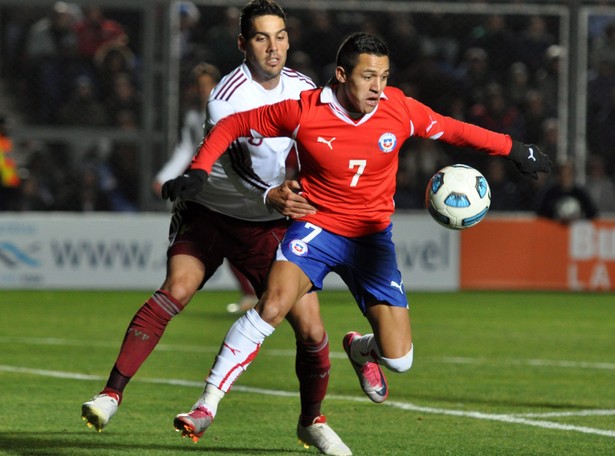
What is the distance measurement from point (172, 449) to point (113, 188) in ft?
36.9

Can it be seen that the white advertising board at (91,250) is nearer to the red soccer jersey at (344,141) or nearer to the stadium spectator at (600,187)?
the stadium spectator at (600,187)

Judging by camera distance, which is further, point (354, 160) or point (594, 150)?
point (594, 150)

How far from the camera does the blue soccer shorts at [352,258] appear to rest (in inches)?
249

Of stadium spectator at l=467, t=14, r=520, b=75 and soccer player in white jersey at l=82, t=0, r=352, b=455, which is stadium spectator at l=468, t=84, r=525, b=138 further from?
soccer player in white jersey at l=82, t=0, r=352, b=455

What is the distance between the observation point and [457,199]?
21.9 feet

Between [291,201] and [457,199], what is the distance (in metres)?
0.86

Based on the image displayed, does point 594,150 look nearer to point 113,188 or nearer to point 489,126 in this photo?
point 489,126

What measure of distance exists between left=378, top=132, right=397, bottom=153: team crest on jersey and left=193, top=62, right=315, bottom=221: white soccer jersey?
0.62m

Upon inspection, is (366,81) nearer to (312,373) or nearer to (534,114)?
(312,373)

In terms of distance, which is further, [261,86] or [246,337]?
[261,86]

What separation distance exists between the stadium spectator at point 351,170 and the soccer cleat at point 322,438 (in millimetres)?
422

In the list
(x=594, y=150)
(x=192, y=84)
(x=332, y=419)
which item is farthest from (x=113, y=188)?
(x=332, y=419)

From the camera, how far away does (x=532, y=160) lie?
6.70 m

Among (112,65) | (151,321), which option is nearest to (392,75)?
(112,65)
